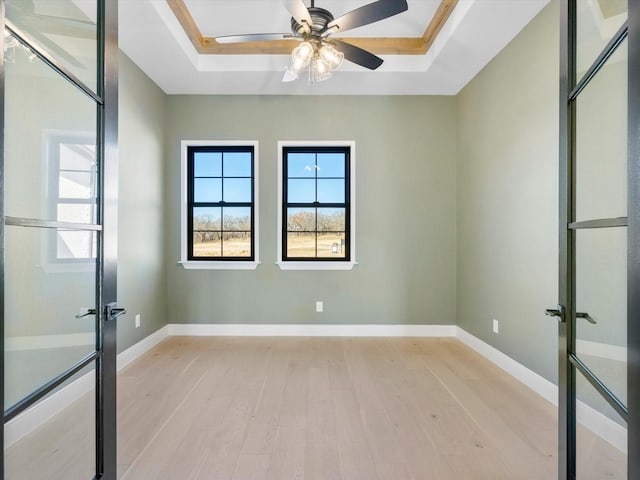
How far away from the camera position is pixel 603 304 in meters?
1.10

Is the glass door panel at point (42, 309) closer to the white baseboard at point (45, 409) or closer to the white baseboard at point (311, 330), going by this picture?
the white baseboard at point (45, 409)

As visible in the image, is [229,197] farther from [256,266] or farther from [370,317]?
[370,317]

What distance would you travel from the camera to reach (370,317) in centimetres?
381

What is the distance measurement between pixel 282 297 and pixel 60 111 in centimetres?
294

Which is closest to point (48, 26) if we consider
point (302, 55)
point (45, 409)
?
point (45, 409)

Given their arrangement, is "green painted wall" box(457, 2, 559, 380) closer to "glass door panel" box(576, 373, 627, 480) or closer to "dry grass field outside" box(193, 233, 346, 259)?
"glass door panel" box(576, 373, 627, 480)

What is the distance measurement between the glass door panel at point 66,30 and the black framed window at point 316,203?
268 centimetres

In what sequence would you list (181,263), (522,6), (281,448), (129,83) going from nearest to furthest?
(281,448)
(522,6)
(129,83)
(181,263)

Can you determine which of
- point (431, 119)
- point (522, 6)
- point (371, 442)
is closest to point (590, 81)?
point (522, 6)

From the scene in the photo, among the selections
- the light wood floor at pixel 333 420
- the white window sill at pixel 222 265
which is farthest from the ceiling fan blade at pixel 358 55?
the light wood floor at pixel 333 420

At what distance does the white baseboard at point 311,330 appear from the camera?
3.79 m

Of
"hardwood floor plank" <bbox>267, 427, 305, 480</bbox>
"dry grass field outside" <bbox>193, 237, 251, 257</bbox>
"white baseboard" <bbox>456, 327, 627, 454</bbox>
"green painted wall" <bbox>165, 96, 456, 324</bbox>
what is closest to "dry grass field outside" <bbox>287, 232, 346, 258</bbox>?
"green painted wall" <bbox>165, 96, 456, 324</bbox>

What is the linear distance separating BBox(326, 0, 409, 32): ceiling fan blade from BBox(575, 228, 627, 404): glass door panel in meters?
1.60

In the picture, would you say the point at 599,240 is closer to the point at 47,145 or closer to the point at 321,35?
the point at 47,145
